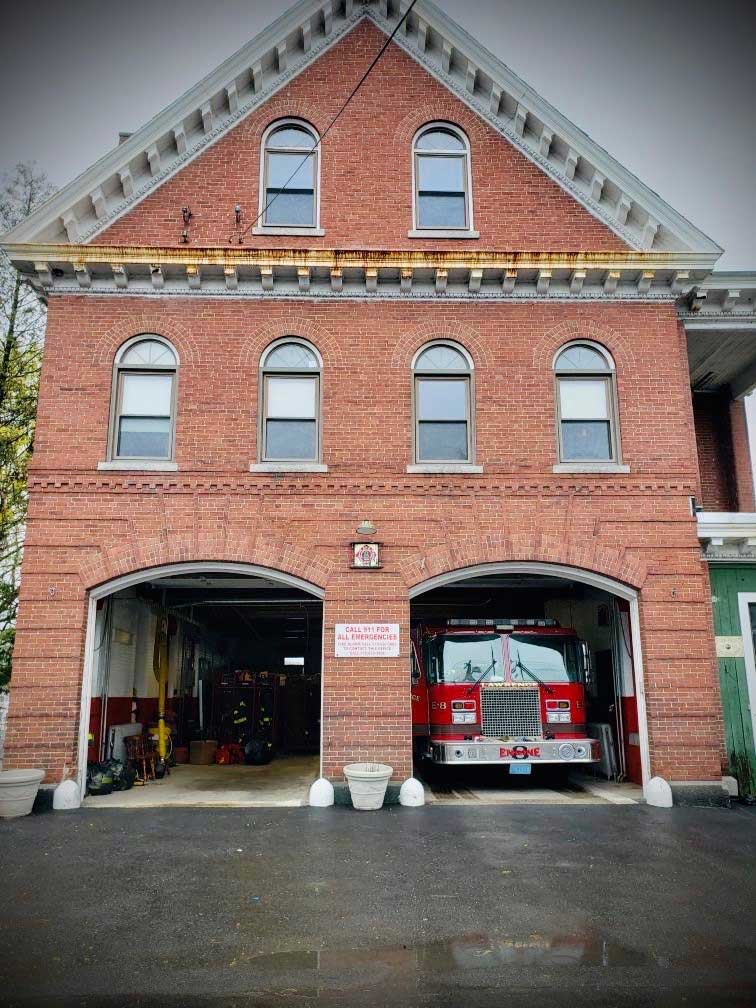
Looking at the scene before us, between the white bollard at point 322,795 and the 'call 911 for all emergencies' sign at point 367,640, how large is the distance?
6.17ft

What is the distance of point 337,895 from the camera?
6996 mm

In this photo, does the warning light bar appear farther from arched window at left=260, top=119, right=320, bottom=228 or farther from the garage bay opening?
arched window at left=260, top=119, right=320, bottom=228

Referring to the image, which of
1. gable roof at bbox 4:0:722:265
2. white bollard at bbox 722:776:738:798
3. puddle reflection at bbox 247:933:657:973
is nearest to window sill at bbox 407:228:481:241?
gable roof at bbox 4:0:722:265

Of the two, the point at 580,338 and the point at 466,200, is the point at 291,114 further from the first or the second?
the point at 580,338

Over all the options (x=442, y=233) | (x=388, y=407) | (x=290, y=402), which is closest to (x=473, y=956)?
(x=388, y=407)

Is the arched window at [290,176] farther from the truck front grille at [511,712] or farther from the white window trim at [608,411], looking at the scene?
the truck front grille at [511,712]

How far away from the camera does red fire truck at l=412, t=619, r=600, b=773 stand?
1251cm

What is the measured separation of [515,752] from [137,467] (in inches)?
300

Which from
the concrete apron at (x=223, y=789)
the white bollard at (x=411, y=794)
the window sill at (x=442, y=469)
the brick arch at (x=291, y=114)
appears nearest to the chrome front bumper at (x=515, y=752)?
the white bollard at (x=411, y=794)

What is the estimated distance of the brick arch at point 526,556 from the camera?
12242 mm

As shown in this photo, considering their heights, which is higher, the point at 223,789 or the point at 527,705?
the point at 527,705

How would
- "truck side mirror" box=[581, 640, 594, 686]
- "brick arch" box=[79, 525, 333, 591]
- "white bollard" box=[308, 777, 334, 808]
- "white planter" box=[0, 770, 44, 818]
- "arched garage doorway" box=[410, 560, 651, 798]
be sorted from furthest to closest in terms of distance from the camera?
1. "truck side mirror" box=[581, 640, 594, 686]
2. "arched garage doorway" box=[410, 560, 651, 798]
3. "brick arch" box=[79, 525, 333, 591]
4. "white bollard" box=[308, 777, 334, 808]
5. "white planter" box=[0, 770, 44, 818]

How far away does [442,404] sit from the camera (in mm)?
13016

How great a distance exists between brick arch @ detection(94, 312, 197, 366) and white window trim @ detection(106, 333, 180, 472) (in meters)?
0.07
